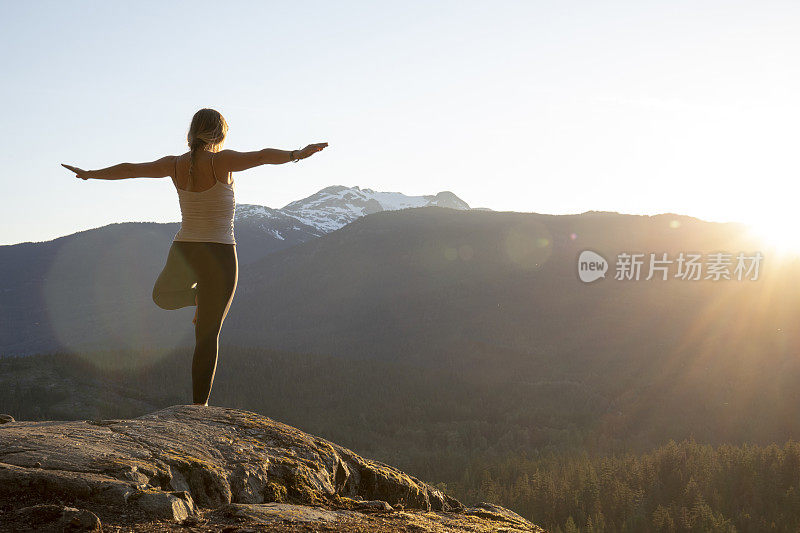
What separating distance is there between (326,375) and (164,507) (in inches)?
2540

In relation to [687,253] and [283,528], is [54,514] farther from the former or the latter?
[687,253]

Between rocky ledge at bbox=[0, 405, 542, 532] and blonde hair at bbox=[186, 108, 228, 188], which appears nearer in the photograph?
rocky ledge at bbox=[0, 405, 542, 532]

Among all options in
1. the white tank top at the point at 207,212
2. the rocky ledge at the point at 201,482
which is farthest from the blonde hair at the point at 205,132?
the rocky ledge at the point at 201,482

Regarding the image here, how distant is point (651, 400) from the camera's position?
2194 inches

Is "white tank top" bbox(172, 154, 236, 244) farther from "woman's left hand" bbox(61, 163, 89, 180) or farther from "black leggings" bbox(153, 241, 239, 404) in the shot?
"woman's left hand" bbox(61, 163, 89, 180)

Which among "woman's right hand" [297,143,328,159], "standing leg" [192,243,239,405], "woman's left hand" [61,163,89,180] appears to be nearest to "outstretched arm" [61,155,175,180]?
"woman's left hand" [61,163,89,180]

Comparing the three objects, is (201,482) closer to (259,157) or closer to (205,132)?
(259,157)

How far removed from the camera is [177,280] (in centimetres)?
502

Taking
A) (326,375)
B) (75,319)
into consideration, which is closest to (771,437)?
(326,375)

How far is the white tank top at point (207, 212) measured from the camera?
15.9 ft

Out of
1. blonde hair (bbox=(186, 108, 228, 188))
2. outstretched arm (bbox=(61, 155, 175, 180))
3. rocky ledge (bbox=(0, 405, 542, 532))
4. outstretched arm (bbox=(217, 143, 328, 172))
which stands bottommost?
rocky ledge (bbox=(0, 405, 542, 532))

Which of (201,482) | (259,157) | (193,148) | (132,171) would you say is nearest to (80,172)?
(132,171)

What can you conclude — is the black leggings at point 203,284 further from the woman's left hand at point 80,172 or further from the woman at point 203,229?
the woman's left hand at point 80,172

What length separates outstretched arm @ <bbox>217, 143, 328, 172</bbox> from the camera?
174 inches
